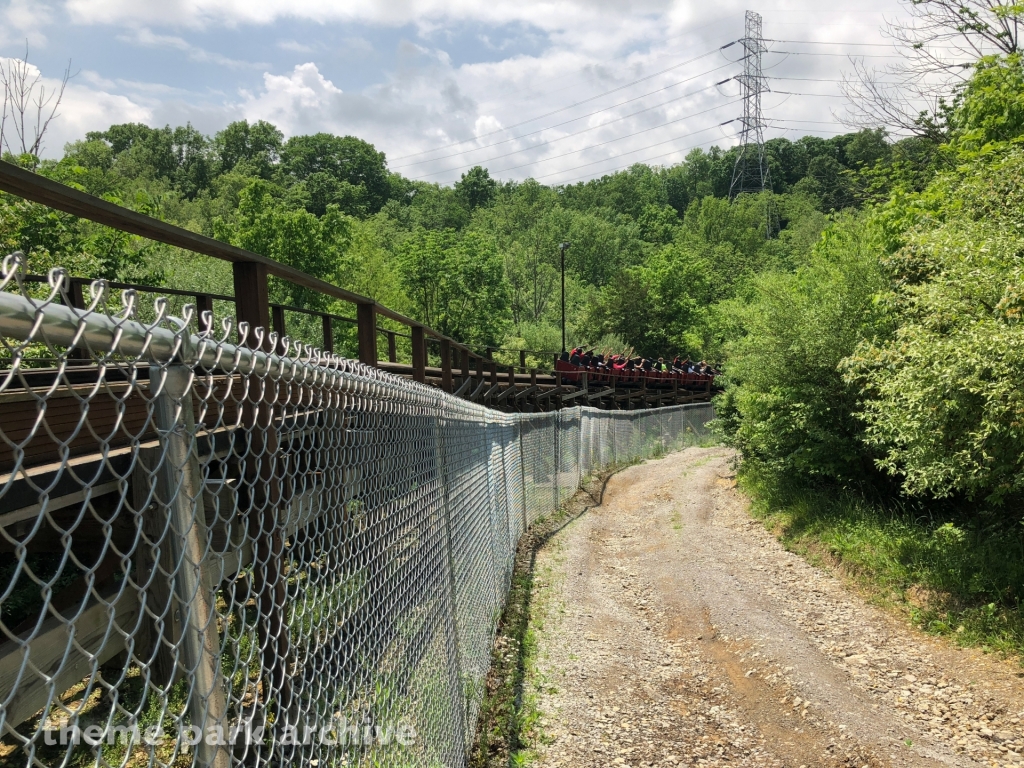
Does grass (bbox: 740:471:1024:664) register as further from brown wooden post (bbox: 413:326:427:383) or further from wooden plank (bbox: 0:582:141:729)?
wooden plank (bbox: 0:582:141:729)

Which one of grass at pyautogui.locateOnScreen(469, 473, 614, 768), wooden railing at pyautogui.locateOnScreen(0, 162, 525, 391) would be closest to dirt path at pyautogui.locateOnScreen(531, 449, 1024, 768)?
grass at pyautogui.locateOnScreen(469, 473, 614, 768)

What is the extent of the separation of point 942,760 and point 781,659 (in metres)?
1.84

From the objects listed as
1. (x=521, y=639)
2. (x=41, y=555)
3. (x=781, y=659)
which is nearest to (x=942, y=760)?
(x=781, y=659)

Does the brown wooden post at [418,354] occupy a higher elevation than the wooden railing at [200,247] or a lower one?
lower

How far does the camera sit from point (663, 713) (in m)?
6.22

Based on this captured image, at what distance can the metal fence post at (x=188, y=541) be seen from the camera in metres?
1.22

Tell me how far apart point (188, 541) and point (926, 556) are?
35.2 ft

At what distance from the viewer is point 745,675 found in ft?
23.3

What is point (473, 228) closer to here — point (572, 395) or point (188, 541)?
point (572, 395)

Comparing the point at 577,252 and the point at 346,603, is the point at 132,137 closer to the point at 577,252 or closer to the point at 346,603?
the point at 577,252

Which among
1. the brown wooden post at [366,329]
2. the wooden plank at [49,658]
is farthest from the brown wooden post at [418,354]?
the wooden plank at [49,658]

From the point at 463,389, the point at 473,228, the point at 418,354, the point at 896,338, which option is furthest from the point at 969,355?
the point at 473,228

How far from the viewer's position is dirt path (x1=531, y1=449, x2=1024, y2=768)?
5.71 meters

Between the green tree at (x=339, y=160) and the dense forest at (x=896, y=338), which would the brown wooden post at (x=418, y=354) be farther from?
the green tree at (x=339, y=160)
